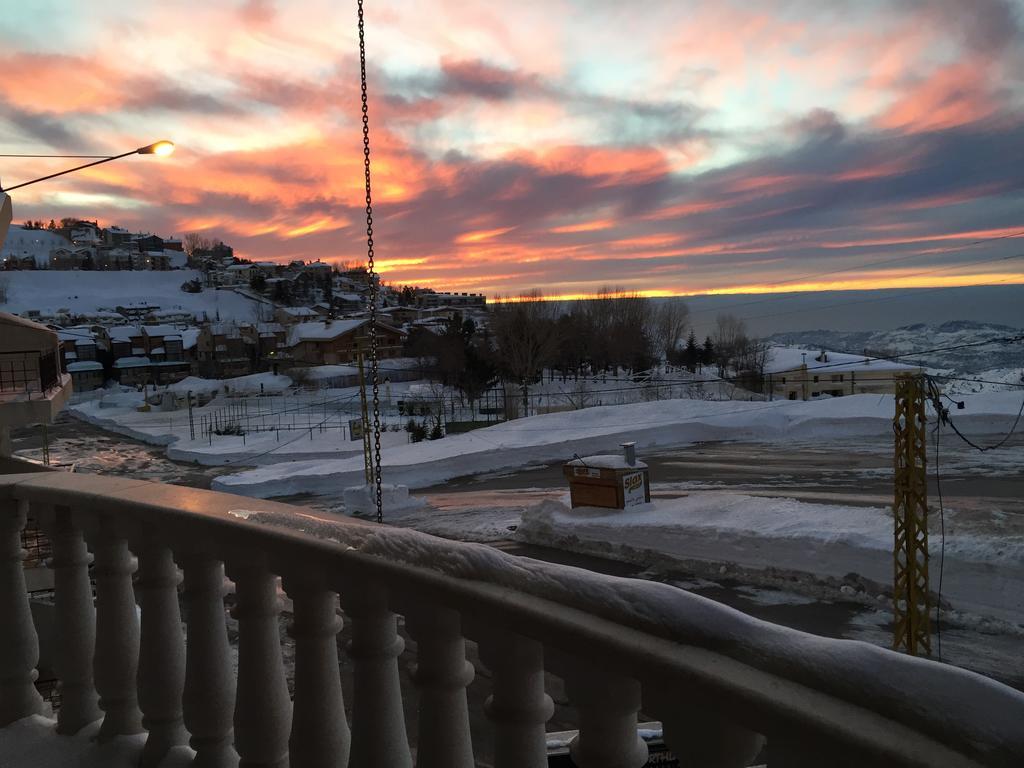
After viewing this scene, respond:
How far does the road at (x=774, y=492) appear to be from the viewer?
45.0ft

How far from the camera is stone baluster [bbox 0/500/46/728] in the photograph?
247cm

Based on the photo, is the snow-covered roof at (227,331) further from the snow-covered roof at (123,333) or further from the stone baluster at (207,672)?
the stone baluster at (207,672)

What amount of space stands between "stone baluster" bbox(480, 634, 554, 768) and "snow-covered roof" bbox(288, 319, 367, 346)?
76.2 m

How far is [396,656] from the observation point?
1.56 m

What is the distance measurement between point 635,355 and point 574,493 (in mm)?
51485

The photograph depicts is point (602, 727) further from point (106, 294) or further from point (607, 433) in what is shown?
point (106, 294)

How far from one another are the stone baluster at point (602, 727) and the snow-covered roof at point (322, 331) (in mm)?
76402

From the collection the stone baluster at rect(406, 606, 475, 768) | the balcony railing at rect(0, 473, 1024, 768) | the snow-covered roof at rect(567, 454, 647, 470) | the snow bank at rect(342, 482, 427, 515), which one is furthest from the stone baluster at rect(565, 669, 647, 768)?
the snow bank at rect(342, 482, 427, 515)

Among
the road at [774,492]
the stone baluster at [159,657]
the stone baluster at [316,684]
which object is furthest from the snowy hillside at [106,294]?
the stone baluster at [316,684]

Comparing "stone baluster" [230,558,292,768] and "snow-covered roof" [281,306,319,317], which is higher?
"snow-covered roof" [281,306,319,317]

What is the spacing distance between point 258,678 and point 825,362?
69.9 metres

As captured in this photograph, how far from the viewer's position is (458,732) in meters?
1.43

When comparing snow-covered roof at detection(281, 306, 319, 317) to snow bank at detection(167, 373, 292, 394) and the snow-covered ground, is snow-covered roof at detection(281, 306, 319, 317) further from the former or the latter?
snow bank at detection(167, 373, 292, 394)

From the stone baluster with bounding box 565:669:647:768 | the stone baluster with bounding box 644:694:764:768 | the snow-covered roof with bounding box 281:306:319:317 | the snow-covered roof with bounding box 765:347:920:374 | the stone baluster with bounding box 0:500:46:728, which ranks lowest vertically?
the snow-covered roof with bounding box 765:347:920:374
